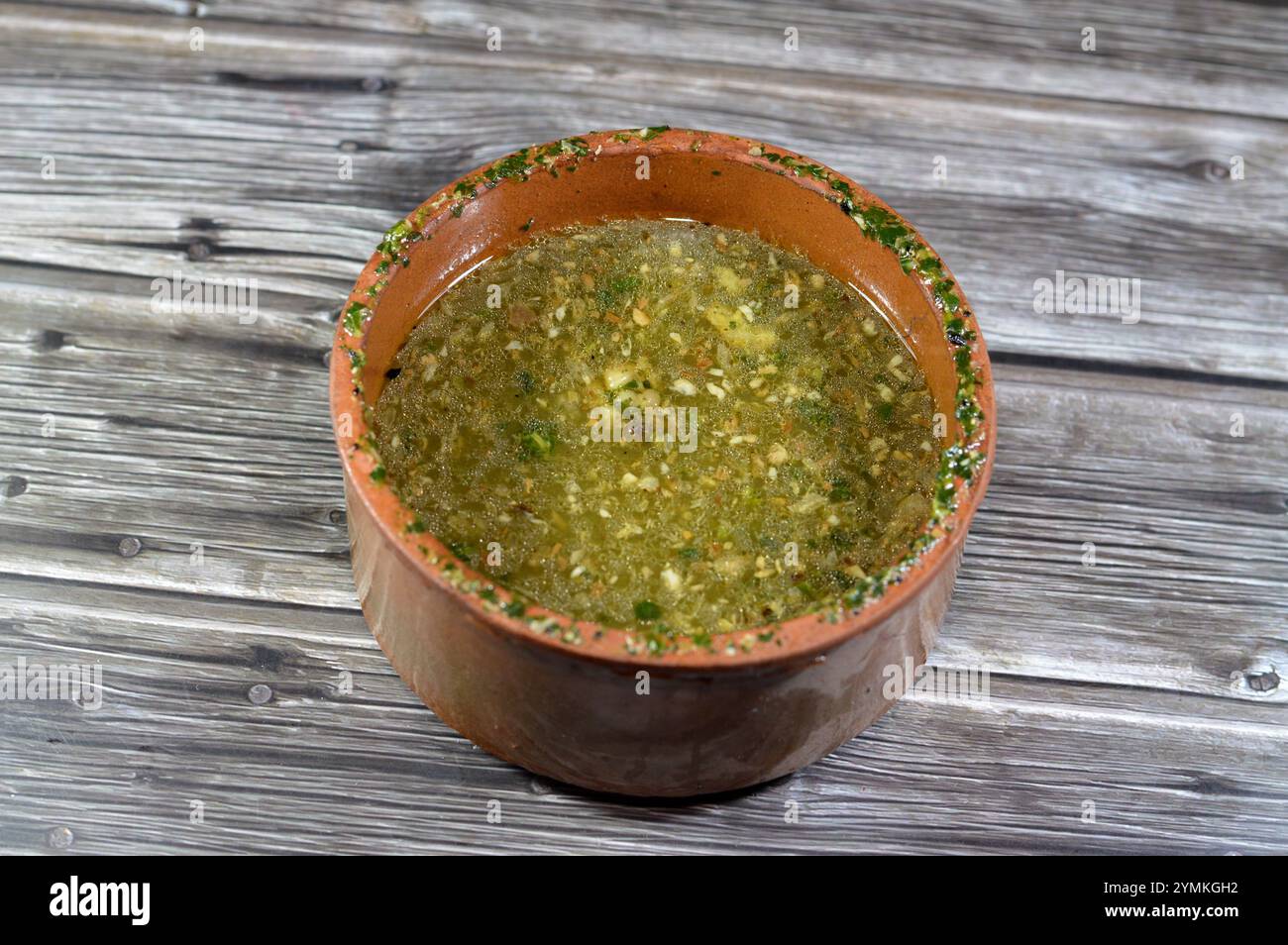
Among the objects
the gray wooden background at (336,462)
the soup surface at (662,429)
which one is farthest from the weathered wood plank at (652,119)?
the soup surface at (662,429)

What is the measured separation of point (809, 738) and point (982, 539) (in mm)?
415

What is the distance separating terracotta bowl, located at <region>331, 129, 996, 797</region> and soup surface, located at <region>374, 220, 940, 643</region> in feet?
0.11

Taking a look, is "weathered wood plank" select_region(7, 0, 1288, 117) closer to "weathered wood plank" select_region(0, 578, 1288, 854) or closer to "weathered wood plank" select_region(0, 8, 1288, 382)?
"weathered wood plank" select_region(0, 8, 1288, 382)

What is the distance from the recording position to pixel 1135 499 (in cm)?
174

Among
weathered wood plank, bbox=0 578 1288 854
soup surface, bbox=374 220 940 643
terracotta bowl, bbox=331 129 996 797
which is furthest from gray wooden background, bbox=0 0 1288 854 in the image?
soup surface, bbox=374 220 940 643

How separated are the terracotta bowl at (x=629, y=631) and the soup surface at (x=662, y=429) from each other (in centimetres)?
3

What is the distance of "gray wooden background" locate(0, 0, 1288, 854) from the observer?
149 cm

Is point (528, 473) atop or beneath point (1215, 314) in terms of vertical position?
beneath

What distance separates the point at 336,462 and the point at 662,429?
43 cm

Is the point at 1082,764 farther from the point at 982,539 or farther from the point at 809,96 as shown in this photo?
the point at 809,96

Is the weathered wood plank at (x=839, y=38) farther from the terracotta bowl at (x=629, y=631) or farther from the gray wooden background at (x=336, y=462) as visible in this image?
the terracotta bowl at (x=629, y=631)

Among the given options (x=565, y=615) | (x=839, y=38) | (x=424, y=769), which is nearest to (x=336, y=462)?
(x=424, y=769)

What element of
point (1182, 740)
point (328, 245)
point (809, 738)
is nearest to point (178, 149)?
point (328, 245)

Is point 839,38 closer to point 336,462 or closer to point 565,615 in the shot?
point 336,462
